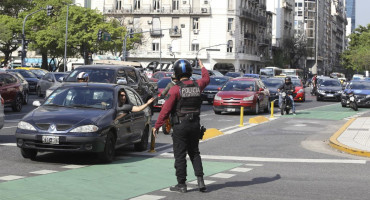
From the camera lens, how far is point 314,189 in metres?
10.3

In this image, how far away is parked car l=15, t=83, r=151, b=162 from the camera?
12.2 metres

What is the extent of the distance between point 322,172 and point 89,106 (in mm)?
4356

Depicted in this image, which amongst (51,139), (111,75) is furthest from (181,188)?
(111,75)

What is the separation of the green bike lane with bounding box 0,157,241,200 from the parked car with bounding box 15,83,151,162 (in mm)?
461

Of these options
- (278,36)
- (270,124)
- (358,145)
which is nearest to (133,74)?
(270,124)

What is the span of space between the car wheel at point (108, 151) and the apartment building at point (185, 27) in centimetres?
8840

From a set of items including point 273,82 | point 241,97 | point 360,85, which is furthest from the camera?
point 273,82

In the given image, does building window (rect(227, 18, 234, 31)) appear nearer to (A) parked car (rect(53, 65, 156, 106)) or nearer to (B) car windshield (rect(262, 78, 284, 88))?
(B) car windshield (rect(262, 78, 284, 88))

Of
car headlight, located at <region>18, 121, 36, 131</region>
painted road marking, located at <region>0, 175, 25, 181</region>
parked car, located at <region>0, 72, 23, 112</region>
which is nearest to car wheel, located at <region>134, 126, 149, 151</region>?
car headlight, located at <region>18, 121, 36, 131</region>

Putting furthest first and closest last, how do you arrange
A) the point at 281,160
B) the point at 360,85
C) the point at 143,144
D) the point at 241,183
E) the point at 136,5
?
the point at 136,5
the point at 360,85
the point at 143,144
the point at 281,160
the point at 241,183

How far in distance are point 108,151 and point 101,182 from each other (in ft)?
7.46

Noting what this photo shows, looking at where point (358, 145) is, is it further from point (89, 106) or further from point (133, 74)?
point (133, 74)

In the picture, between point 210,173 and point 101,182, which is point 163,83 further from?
point 101,182

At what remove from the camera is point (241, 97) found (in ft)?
97.2
